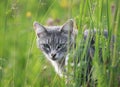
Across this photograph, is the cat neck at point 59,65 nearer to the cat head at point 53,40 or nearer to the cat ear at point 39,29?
the cat head at point 53,40

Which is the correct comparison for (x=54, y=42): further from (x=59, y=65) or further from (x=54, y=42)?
(x=59, y=65)

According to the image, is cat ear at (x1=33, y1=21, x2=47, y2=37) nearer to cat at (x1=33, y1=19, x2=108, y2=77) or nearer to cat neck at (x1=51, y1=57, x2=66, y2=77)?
cat at (x1=33, y1=19, x2=108, y2=77)

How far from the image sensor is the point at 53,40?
5.89 metres

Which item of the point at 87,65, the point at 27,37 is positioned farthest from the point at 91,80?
the point at 27,37

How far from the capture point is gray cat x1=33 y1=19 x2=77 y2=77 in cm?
553

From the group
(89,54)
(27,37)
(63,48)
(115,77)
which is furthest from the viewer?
(27,37)

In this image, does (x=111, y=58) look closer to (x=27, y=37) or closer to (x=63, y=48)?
(x=63, y=48)

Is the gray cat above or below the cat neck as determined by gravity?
above

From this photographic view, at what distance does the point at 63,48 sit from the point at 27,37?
198 centimetres

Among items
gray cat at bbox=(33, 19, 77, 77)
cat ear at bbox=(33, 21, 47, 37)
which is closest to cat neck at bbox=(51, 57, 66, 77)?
gray cat at bbox=(33, 19, 77, 77)

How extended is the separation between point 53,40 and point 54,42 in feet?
0.11

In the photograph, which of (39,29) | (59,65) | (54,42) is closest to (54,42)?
(54,42)

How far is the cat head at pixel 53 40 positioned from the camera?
5555 millimetres

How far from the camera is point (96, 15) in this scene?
3.88 m
